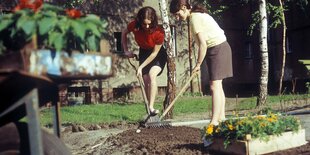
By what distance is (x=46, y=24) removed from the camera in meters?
2.62

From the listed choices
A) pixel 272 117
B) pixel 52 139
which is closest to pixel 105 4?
pixel 272 117

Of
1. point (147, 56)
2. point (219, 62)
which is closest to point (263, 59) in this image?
point (147, 56)

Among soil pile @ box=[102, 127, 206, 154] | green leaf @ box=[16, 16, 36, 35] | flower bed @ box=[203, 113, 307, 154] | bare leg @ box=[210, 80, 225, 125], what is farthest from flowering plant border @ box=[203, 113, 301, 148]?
green leaf @ box=[16, 16, 36, 35]

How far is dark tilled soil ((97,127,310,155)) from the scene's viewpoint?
4781mm

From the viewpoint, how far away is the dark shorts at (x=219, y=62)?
5.21 meters

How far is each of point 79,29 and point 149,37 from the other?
12.9 feet

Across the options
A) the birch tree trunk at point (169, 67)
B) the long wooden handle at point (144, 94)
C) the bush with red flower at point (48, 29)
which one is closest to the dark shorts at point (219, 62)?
the long wooden handle at point (144, 94)

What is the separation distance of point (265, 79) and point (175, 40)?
767cm

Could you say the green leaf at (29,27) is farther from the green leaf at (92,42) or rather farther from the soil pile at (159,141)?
the soil pile at (159,141)

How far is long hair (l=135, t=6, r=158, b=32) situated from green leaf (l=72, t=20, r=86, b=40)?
11.9 feet

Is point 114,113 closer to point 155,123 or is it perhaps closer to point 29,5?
point 155,123

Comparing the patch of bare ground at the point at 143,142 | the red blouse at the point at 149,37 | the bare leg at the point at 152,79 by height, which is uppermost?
the red blouse at the point at 149,37

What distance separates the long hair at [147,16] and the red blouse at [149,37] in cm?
7

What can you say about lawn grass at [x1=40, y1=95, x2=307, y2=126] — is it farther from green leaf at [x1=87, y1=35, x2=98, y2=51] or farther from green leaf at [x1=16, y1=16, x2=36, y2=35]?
green leaf at [x1=16, y1=16, x2=36, y2=35]
